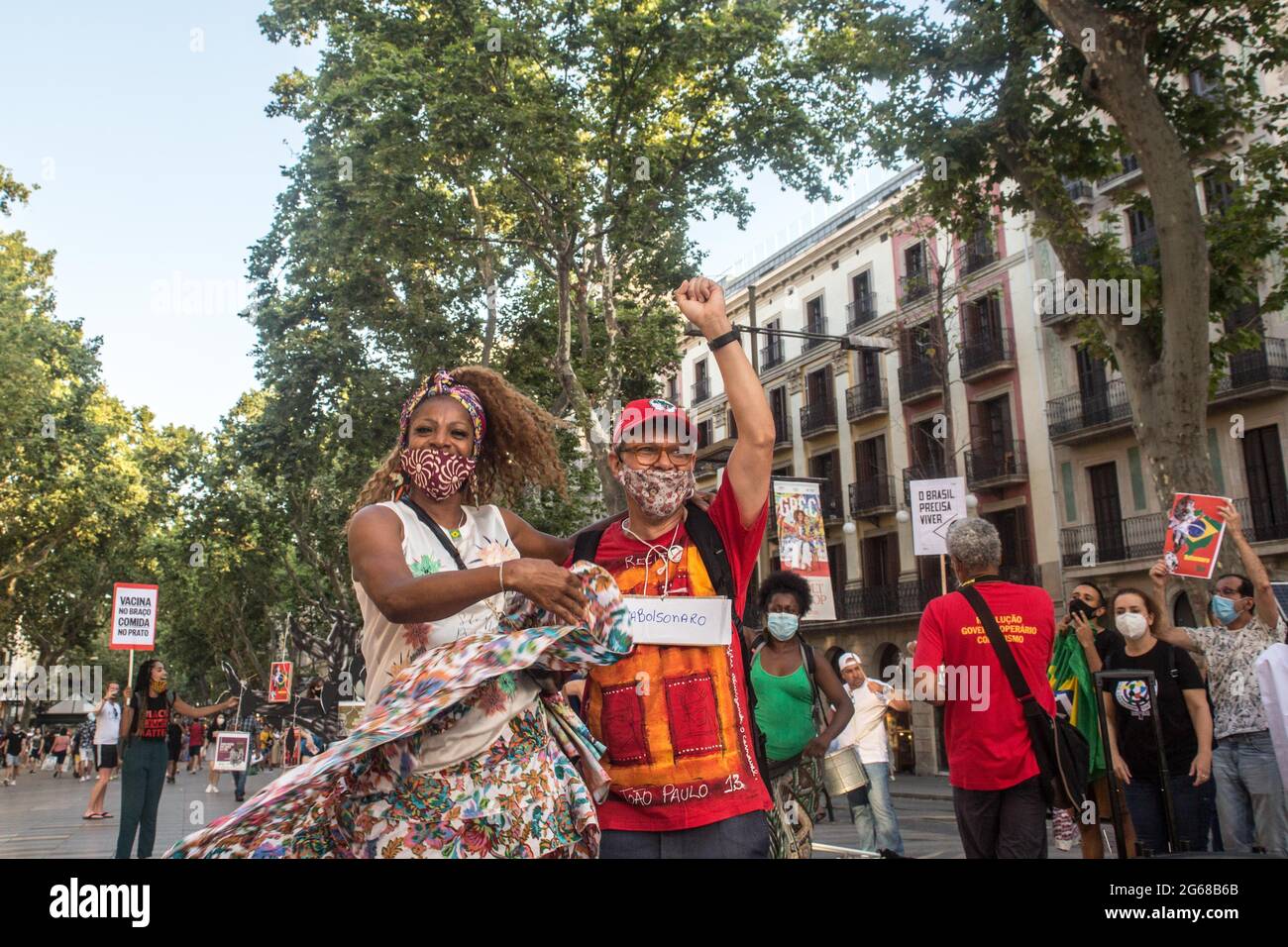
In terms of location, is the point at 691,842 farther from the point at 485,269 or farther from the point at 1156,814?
the point at 485,269

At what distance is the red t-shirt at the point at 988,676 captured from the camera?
494cm

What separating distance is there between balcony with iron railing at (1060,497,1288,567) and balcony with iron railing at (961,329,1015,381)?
5.44 m

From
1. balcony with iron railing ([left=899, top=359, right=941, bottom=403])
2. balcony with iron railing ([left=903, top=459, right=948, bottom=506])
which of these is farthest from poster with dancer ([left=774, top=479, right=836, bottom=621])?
balcony with iron railing ([left=899, top=359, right=941, bottom=403])

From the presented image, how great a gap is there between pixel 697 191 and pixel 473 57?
4.82 m

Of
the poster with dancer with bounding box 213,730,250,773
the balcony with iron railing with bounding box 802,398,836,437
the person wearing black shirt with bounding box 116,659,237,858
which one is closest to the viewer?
the person wearing black shirt with bounding box 116,659,237,858

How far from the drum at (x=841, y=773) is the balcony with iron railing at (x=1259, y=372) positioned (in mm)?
21491

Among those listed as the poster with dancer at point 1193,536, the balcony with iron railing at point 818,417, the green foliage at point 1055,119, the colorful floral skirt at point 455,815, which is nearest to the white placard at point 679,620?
the colorful floral skirt at point 455,815

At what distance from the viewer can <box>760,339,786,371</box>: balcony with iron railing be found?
147ft

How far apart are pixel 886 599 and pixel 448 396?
35.1m

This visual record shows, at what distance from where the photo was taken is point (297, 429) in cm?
2297

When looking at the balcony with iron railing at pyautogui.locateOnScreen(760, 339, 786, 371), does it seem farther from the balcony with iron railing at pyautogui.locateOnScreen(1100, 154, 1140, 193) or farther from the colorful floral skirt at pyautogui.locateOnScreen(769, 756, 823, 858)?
the colorful floral skirt at pyautogui.locateOnScreen(769, 756, 823, 858)

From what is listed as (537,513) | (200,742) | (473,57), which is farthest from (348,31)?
(200,742)

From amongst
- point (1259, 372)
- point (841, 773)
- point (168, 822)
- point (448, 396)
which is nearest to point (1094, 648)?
point (841, 773)
